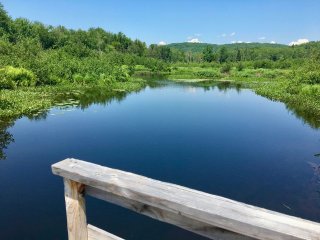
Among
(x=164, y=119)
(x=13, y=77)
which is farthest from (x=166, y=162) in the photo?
(x=13, y=77)

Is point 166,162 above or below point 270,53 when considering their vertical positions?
below

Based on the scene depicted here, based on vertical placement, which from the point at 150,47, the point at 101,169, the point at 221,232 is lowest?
the point at 221,232

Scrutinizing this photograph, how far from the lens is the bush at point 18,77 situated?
24688mm

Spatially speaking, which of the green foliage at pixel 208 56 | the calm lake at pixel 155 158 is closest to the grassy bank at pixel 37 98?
the calm lake at pixel 155 158

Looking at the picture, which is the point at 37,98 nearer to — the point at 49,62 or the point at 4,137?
the point at 4,137

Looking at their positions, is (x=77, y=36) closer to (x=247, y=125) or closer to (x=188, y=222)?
(x=247, y=125)

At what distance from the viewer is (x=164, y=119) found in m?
18.0

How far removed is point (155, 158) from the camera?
35.9 feet

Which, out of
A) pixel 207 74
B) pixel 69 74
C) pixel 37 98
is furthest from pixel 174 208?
pixel 207 74

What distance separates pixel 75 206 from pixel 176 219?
0.89 meters

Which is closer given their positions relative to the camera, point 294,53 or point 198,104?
point 198,104

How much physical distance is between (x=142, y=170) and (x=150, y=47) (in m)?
109

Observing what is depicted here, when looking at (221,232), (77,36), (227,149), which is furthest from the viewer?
(77,36)

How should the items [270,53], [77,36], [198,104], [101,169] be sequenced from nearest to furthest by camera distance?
[101,169] < [198,104] < [77,36] < [270,53]
